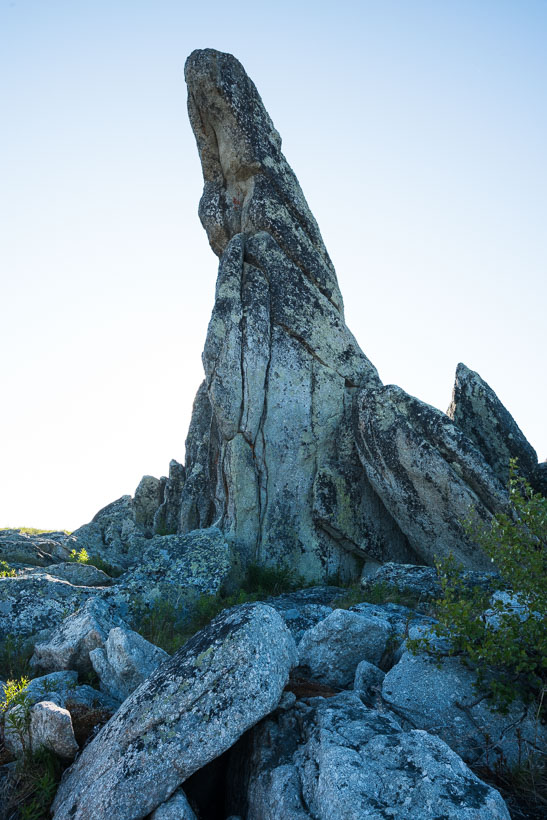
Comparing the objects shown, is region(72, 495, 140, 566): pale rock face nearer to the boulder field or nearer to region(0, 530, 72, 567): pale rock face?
the boulder field

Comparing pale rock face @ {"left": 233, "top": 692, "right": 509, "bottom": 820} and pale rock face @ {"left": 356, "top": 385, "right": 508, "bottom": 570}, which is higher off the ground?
pale rock face @ {"left": 356, "top": 385, "right": 508, "bottom": 570}

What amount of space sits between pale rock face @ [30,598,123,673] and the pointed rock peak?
11.9m

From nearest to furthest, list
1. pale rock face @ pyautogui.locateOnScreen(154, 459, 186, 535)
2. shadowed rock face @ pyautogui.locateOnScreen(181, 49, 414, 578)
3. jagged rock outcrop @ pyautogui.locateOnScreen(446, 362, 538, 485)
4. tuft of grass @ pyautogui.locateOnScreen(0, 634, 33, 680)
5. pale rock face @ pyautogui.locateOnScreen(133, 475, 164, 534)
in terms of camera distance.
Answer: tuft of grass @ pyautogui.locateOnScreen(0, 634, 33, 680) < jagged rock outcrop @ pyautogui.locateOnScreen(446, 362, 538, 485) < shadowed rock face @ pyautogui.locateOnScreen(181, 49, 414, 578) < pale rock face @ pyautogui.locateOnScreen(154, 459, 186, 535) < pale rock face @ pyautogui.locateOnScreen(133, 475, 164, 534)

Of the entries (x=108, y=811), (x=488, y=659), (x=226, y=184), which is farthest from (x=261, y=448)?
(x=108, y=811)

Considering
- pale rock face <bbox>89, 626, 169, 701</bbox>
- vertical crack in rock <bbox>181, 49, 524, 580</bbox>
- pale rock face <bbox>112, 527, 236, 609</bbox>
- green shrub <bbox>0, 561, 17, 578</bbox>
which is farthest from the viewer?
vertical crack in rock <bbox>181, 49, 524, 580</bbox>

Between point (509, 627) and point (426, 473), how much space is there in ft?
25.3

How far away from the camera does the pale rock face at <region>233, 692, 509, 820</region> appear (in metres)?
4.64

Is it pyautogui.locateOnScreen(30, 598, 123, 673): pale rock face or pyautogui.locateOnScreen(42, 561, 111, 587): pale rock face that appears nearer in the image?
pyautogui.locateOnScreen(30, 598, 123, 673): pale rock face

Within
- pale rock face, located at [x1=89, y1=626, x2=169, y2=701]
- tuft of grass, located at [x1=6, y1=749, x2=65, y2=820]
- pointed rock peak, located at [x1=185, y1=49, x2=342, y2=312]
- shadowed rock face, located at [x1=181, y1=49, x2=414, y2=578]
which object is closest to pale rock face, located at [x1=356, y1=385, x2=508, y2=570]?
shadowed rock face, located at [x1=181, y1=49, x2=414, y2=578]

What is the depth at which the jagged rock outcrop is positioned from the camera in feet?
50.4

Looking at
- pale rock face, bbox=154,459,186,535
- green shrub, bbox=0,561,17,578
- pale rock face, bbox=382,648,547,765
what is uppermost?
pale rock face, bbox=154,459,186,535

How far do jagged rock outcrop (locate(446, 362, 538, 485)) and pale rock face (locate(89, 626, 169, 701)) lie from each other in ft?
32.7

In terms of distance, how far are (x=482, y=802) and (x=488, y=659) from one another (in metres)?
1.92

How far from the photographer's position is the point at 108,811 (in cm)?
512
